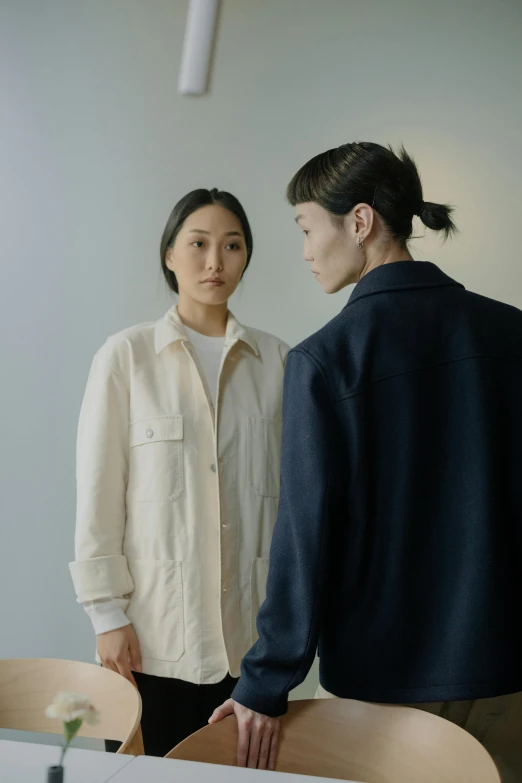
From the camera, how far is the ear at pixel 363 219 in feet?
4.34

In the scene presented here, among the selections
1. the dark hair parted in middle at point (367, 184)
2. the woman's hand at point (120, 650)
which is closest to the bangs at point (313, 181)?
the dark hair parted in middle at point (367, 184)

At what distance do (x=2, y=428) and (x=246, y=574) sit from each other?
0.93 m

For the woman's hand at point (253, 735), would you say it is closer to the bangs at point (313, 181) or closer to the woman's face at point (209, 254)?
the bangs at point (313, 181)

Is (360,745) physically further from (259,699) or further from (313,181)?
(313,181)

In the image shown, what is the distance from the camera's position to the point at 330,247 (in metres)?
1.37

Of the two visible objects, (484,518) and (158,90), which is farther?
(158,90)

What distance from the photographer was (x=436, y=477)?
1190mm

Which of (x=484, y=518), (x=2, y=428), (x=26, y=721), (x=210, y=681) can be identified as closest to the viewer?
(x=484, y=518)

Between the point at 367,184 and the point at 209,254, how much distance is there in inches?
28.0

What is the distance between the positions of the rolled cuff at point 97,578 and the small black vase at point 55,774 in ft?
2.99

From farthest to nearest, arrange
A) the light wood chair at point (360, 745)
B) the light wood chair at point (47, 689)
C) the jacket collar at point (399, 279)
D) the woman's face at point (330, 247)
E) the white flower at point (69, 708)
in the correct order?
the light wood chair at point (47, 689) → the woman's face at point (330, 247) → the jacket collar at point (399, 279) → the light wood chair at point (360, 745) → the white flower at point (69, 708)

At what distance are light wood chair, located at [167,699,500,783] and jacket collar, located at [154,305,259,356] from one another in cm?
96

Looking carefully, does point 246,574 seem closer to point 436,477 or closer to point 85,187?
point 436,477

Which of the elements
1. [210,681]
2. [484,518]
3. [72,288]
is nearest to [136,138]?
[72,288]
